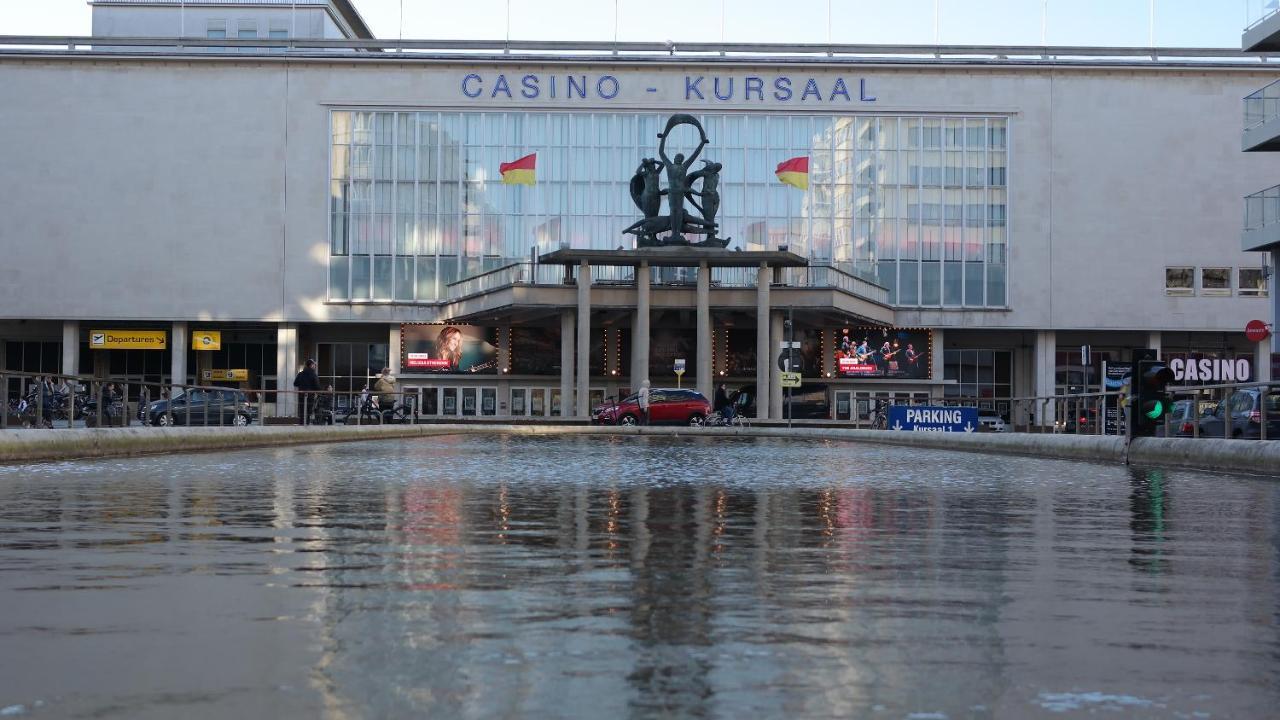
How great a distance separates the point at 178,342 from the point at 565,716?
249 ft

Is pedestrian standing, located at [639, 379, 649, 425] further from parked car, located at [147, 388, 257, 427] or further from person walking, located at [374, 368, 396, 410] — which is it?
parked car, located at [147, 388, 257, 427]

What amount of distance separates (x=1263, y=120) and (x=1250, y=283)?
1252 inches

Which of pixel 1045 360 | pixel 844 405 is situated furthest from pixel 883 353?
pixel 1045 360

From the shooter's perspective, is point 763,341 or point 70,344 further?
point 70,344

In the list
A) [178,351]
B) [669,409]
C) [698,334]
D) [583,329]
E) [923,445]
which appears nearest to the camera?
[923,445]

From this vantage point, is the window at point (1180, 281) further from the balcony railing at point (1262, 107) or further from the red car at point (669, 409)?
the red car at point (669, 409)

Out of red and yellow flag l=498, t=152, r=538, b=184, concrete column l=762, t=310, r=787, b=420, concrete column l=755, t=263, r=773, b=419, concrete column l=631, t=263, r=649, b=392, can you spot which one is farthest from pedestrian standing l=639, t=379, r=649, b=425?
red and yellow flag l=498, t=152, r=538, b=184

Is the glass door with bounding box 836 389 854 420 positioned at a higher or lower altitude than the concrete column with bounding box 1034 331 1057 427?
lower

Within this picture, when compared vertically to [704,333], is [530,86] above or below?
above

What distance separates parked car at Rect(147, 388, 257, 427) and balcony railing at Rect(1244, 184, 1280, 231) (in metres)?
33.2

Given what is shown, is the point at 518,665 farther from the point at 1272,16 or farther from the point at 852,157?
the point at 852,157

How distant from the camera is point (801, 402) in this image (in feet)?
236

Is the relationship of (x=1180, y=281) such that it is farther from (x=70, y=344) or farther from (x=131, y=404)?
(x=131, y=404)

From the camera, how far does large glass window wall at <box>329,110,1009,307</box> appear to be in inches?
2963
